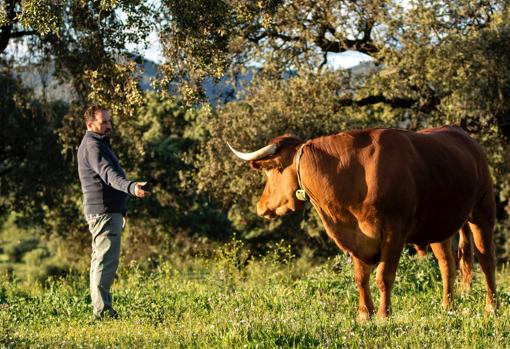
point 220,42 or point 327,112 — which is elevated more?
point 220,42

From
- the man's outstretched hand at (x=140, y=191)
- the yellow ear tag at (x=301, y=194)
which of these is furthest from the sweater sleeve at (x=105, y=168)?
the yellow ear tag at (x=301, y=194)

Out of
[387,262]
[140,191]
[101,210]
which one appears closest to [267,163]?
[140,191]

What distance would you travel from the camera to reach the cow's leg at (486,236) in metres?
8.34

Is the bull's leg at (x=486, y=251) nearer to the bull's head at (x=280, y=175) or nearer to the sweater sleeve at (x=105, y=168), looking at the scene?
the bull's head at (x=280, y=175)

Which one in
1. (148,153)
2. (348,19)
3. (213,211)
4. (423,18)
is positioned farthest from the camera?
(213,211)

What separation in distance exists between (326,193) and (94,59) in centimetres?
717

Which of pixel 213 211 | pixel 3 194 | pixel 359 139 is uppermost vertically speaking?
pixel 359 139

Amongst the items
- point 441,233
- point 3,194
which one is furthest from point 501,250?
point 441,233

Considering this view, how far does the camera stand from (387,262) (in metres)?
7.39

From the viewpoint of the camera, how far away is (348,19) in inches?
890

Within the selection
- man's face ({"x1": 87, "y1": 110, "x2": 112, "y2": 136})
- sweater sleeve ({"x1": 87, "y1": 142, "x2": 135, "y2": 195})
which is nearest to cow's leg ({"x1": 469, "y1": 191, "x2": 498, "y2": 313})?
sweater sleeve ({"x1": 87, "y1": 142, "x2": 135, "y2": 195})

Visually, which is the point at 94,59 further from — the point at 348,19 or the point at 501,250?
the point at 501,250

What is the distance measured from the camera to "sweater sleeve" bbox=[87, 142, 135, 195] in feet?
27.5

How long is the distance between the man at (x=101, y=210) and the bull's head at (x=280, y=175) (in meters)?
1.69
